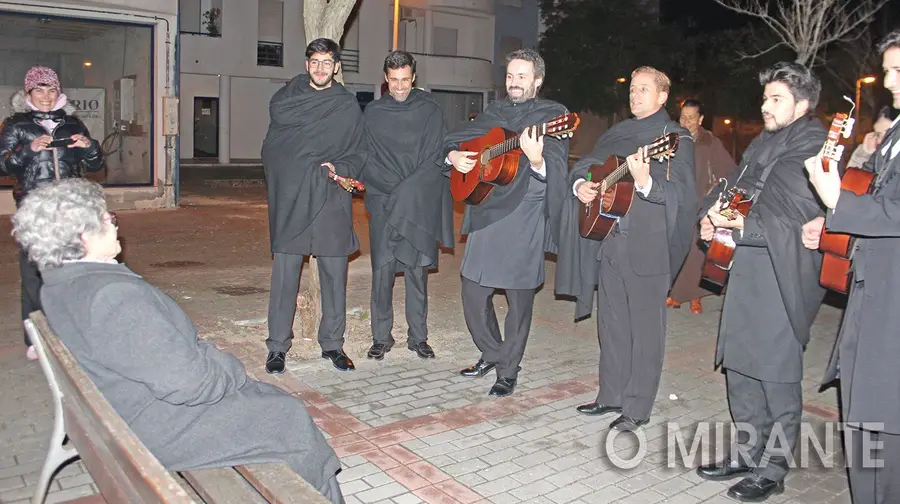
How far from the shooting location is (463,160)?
5551 millimetres

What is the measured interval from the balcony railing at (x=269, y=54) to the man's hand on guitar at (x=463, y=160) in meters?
29.2

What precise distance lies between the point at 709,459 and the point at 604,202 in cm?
156

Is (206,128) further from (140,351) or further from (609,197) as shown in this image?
(140,351)

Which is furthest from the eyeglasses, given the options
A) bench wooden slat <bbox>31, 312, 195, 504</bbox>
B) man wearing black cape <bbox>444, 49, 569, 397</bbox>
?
bench wooden slat <bbox>31, 312, 195, 504</bbox>

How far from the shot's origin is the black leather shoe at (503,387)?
5.68m

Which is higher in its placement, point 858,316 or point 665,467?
point 858,316

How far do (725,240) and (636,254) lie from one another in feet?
2.16

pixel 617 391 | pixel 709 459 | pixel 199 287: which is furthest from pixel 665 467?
→ pixel 199 287

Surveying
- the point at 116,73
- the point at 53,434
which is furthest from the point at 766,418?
the point at 116,73

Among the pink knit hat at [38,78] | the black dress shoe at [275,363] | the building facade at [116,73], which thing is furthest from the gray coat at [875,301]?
the building facade at [116,73]

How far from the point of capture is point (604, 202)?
15.9 ft

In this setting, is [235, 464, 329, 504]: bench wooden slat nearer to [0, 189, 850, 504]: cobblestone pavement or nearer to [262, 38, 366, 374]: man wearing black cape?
[0, 189, 850, 504]: cobblestone pavement

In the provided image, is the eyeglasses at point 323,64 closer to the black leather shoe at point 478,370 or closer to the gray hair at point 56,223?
the black leather shoe at point 478,370

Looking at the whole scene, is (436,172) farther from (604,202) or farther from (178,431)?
(178,431)
